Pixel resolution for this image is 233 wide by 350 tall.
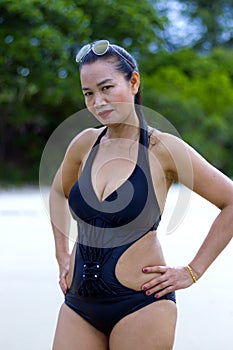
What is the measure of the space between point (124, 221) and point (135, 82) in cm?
42

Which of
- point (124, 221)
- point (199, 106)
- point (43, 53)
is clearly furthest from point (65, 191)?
point (199, 106)

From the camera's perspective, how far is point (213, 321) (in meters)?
4.10

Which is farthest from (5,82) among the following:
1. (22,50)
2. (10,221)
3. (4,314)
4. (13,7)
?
(4,314)

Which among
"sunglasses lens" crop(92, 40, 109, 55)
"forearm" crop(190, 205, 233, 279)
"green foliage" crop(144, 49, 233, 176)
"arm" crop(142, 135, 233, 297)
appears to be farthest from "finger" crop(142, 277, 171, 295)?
"green foliage" crop(144, 49, 233, 176)

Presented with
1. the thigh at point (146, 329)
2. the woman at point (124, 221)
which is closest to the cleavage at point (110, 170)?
the woman at point (124, 221)

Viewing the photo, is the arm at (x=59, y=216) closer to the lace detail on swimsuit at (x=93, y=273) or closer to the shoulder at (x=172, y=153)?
the lace detail on swimsuit at (x=93, y=273)

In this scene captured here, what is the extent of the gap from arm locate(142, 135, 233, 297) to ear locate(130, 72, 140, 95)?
6.6 inches

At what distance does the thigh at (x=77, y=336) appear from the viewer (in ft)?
5.83

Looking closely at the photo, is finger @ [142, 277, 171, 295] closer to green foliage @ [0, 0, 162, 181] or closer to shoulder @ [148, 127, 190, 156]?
shoulder @ [148, 127, 190, 156]

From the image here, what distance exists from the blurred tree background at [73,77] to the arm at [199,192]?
14.5 m

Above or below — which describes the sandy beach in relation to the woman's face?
below

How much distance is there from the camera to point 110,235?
1.74 metres

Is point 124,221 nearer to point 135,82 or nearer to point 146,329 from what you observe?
point 146,329

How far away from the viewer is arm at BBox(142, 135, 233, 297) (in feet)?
5.81
